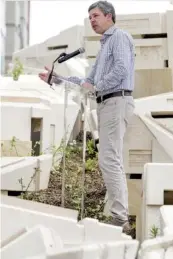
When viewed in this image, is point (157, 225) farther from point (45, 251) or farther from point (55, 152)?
point (55, 152)

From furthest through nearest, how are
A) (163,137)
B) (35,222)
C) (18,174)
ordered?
(163,137) → (18,174) → (35,222)

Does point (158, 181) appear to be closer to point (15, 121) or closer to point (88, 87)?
point (88, 87)

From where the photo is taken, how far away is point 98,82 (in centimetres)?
284

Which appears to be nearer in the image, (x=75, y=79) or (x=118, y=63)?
(x=118, y=63)

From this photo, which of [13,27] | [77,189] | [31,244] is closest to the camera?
[31,244]

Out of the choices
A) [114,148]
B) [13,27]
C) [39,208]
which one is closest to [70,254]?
[39,208]

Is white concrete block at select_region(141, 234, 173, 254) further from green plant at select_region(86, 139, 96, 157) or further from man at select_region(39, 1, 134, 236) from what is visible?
green plant at select_region(86, 139, 96, 157)

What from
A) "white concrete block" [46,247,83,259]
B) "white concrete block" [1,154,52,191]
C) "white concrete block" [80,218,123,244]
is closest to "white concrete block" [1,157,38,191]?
"white concrete block" [1,154,52,191]

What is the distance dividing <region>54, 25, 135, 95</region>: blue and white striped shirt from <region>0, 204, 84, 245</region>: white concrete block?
789mm

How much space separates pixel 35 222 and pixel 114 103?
2.60ft

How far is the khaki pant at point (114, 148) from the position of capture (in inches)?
110

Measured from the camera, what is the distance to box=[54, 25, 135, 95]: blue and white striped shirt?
9.07ft

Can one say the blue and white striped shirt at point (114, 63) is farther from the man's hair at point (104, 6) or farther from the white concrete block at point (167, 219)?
the white concrete block at point (167, 219)

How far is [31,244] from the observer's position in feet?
6.18
